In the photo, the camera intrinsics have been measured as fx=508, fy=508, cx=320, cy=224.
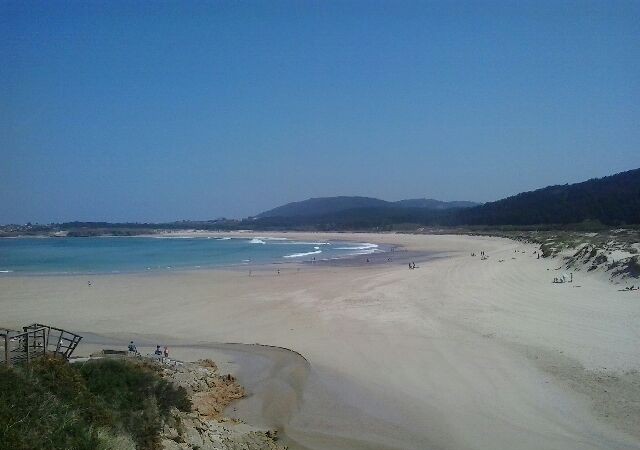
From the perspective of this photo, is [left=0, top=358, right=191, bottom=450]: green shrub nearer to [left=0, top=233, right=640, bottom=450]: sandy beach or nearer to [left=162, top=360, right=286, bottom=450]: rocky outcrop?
[left=162, top=360, right=286, bottom=450]: rocky outcrop

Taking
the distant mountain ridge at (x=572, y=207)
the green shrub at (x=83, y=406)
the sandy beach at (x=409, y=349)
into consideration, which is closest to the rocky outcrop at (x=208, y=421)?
the green shrub at (x=83, y=406)

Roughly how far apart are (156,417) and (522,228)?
284 ft

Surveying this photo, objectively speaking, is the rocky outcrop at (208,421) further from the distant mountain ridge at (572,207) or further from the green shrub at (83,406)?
the distant mountain ridge at (572,207)

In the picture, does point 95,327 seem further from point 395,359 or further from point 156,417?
point 156,417

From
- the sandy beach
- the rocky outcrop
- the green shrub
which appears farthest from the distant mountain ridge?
the green shrub

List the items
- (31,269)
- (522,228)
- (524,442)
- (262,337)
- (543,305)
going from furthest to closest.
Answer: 1. (522,228)
2. (31,269)
3. (543,305)
4. (262,337)
5. (524,442)

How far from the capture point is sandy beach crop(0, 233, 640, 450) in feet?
28.6

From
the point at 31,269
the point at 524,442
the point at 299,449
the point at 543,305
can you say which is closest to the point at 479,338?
the point at 543,305

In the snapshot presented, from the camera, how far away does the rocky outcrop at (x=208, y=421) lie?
22.9ft

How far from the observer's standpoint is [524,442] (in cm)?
796

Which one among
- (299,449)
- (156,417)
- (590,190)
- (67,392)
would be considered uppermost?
(590,190)

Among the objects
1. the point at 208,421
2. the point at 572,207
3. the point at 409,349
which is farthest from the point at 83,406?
the point at 572,207

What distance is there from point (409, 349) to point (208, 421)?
671 centimetres

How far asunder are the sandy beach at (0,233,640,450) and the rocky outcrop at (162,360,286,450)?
0.53 metres
